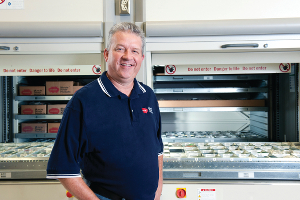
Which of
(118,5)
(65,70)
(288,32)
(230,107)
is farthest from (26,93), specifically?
(288,32)

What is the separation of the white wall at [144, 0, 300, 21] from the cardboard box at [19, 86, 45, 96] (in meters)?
1.55

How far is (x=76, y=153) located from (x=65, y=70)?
1.25 metres

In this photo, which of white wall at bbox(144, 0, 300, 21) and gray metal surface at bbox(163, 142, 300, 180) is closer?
gray metal surface at bbox(163, 142, 300, 180)

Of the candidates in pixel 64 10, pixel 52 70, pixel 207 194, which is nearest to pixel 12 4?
pixel 64 10

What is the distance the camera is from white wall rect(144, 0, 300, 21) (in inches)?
70.8

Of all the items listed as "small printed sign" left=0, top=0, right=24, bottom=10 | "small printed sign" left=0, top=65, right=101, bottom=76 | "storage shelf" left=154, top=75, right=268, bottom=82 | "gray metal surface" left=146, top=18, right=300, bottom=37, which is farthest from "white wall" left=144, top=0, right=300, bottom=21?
"small printed sign" left=0, top=0, right=24, bottom=10

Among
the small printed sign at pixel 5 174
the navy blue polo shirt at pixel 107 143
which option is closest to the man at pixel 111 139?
the navy blue polo shirt at pixel 107 143

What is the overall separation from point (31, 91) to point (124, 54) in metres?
1.89

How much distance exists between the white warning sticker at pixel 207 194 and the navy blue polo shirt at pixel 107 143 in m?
0.59

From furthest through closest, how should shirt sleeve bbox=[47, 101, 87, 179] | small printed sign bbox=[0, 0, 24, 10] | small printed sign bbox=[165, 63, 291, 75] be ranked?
small printed sign bbox=[165, 63, 291, 75]
small printed sign bbox=[0, 0, 24, 10]
shirt sleeve bbox=[47, 101, 87, 179]

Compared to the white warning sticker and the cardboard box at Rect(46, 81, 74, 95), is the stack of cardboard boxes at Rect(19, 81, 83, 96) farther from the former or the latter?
the white warning sticker

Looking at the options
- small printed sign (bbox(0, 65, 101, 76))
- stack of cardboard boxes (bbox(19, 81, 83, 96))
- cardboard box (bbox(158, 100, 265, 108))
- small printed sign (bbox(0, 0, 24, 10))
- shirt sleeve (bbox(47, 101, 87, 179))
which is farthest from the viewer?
stack of cardboard boxes (bbox(19, 81, 83, 96))

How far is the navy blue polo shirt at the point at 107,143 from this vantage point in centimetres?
105

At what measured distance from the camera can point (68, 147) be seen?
104 centimetres
